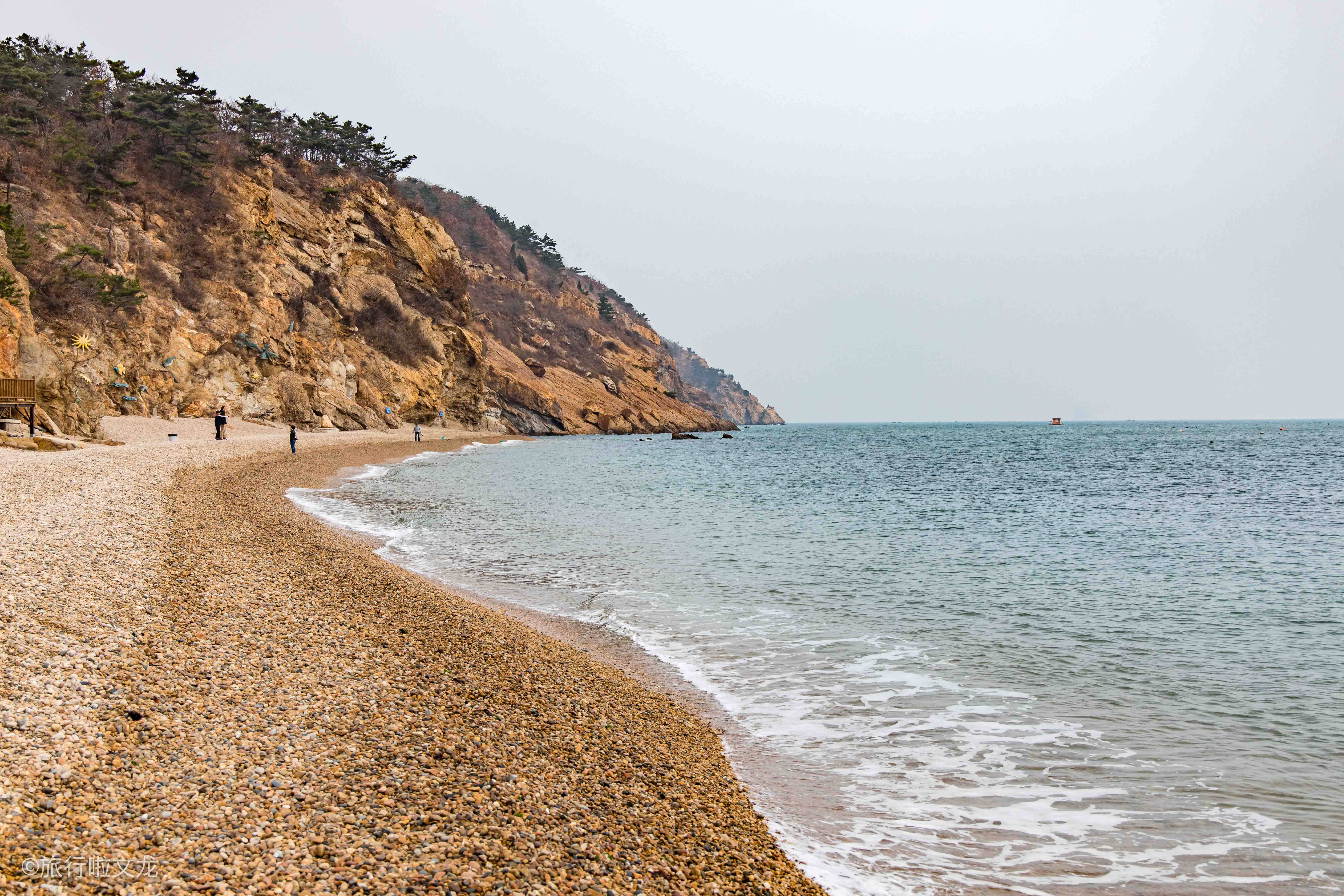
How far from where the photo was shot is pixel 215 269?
51.6m

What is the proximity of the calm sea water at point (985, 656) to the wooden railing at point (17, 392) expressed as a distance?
9896 mm

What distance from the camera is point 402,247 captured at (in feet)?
239

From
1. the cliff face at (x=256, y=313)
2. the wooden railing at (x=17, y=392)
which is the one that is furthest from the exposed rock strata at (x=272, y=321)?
the wooden railing at (x=17, y=392)

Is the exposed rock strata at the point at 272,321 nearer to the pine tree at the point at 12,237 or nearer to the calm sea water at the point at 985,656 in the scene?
the pine tree at the point at 12,237

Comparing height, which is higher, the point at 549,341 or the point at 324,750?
the point at 549,341

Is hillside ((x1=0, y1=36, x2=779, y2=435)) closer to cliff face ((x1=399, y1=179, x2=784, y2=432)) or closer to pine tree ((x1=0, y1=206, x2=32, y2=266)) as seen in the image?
pine tree ((x1=0, y1=206, x2=32, y2=266))

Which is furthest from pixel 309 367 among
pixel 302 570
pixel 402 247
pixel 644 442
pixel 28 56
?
pixel 302 570

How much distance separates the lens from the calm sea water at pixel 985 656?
562 cm

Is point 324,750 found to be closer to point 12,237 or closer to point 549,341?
point 12,237

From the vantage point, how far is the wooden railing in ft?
80.1

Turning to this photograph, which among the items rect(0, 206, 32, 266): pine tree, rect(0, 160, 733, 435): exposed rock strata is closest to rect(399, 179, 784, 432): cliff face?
rect(0, 160, 733, 435): exposed rock strata

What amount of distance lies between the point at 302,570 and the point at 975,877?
10347 millimetres

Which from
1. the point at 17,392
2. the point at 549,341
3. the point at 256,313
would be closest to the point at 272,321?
the point at 256,313

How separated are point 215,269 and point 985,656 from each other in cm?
5666
